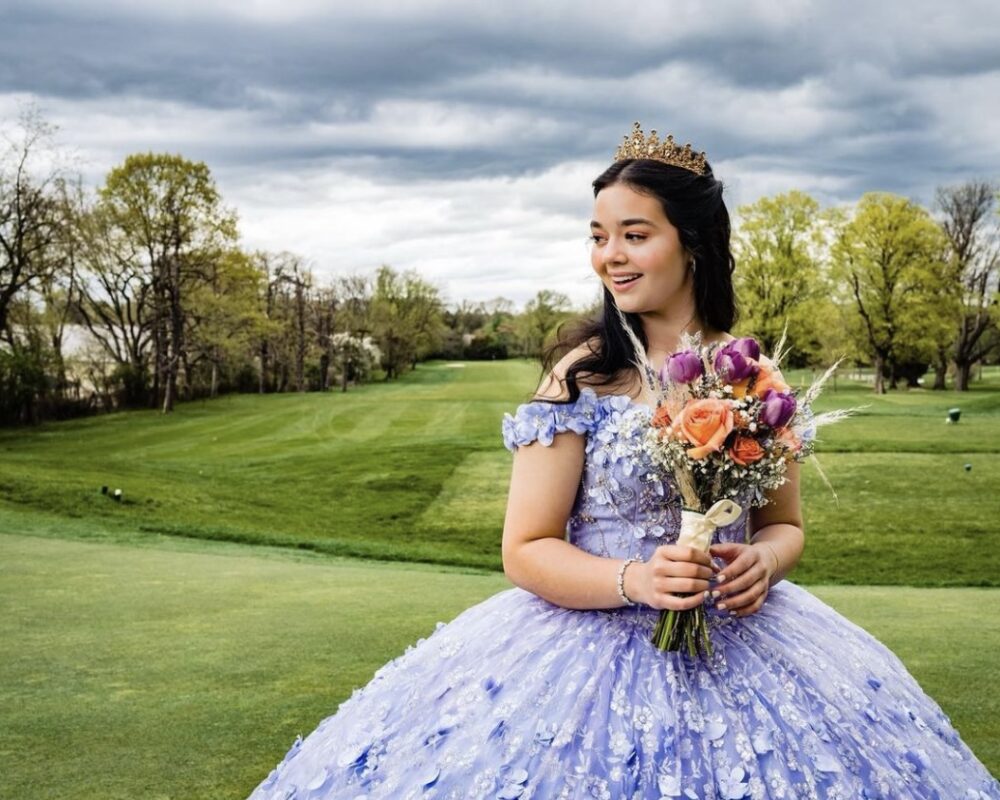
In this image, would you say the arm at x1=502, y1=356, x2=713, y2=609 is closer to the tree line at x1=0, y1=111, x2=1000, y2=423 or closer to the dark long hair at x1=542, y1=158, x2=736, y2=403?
the dark long hair at x1=542, y1=158, x2=736, y2=403

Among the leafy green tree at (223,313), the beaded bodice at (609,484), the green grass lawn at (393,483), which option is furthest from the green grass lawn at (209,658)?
the leafy green tree at (223,313)

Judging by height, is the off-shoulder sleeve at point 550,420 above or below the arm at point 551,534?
above

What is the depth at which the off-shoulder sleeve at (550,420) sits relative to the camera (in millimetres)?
2461

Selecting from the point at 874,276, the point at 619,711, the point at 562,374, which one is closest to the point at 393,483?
the point at 562,374

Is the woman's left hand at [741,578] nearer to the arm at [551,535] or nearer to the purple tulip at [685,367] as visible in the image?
the arm at [551,535]

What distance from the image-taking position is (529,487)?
2477 millimetres

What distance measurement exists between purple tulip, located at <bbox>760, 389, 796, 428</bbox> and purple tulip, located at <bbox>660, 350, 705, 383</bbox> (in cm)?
15

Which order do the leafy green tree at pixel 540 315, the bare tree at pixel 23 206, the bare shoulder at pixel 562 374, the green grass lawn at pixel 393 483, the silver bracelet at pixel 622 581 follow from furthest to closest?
the leafy green tree at pixel 540 315
the bare tree at pixel 23 206
the green grass lawn at pixel 393 483
the bare shoulder at pixel 562 374
the silver bracelet at pixel 622 581

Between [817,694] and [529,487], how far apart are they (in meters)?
0.85

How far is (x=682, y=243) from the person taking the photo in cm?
264

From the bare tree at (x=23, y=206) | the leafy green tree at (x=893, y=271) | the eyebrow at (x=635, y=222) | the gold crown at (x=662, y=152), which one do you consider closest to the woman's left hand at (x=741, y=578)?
the eyebrow at (x=635, y=222)

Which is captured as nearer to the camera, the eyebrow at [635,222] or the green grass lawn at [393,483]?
the eyebrow at [635,222]

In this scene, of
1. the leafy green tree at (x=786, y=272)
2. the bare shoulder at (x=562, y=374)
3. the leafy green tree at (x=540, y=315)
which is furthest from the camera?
the leafy green tree at (x=540, y=315)

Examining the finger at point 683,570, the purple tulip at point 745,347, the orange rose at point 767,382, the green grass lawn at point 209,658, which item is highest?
the purple tulip at point 745,347
